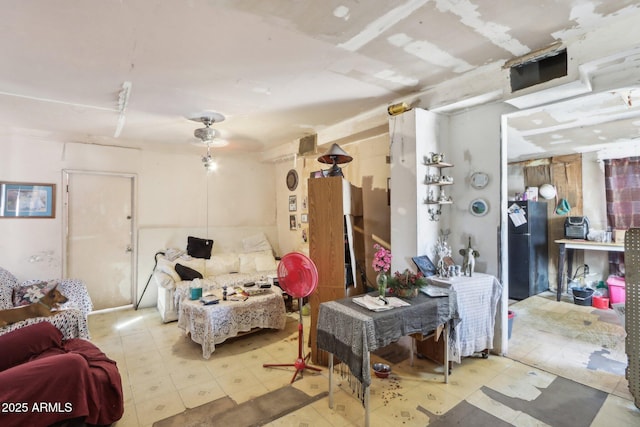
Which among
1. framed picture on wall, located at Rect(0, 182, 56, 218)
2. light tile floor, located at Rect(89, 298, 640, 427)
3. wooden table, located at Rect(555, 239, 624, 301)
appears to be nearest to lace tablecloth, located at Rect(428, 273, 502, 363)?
light tile floor, located at Rect(89, 298, 640, 427)

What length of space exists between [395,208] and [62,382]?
297 cm

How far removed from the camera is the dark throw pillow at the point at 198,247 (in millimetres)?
5059

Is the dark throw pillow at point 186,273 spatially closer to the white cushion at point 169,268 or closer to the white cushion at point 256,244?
the white cushion at point 169,268

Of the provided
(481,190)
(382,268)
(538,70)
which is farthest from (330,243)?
(538,70)

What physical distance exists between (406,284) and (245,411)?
5.12 ft

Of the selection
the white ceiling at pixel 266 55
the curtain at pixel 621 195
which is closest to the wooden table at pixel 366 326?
the white ceiling at pixel 266 55

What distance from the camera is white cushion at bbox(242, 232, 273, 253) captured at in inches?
227

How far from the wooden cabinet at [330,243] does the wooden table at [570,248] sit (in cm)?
395

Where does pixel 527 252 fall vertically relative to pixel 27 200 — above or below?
below

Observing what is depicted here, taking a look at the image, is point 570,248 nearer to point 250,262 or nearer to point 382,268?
point 382,268

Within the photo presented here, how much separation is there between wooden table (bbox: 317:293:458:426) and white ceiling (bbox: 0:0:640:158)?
193 cm

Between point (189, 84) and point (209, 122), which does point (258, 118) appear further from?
point (189, 84)

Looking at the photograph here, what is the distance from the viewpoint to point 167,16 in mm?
1858

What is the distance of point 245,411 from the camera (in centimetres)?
225
